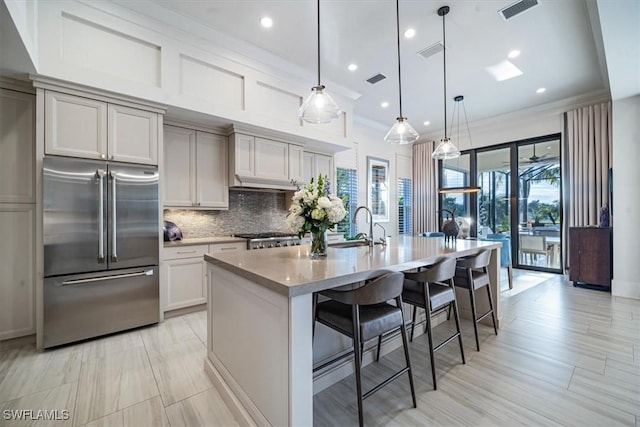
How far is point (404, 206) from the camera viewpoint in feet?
23.9

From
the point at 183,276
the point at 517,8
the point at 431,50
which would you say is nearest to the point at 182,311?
the point at 183,276

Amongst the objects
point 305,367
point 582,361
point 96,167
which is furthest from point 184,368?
point 582,361

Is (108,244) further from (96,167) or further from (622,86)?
(622,86)

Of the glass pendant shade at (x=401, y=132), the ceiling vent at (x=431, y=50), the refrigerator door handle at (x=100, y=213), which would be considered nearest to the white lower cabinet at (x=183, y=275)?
the refrigerator door handle at (x=100, y=213)

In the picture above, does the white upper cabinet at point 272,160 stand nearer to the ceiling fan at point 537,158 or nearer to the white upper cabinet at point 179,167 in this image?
the white upper cabinet at point 179,167

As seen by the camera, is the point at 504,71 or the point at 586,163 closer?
the point at 504,71

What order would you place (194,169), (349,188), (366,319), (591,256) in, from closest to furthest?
(366,319) < (194,169) < (591,256) < (349,188)

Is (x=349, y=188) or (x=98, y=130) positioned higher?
(x=98, y=130)

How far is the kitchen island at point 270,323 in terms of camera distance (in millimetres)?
1292

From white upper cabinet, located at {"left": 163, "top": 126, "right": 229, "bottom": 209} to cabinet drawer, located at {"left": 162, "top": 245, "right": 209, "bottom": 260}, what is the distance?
2.03 feet

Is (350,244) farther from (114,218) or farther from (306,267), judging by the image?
(114,218)

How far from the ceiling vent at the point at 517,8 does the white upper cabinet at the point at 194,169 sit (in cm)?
368

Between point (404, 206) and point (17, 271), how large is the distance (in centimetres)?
697

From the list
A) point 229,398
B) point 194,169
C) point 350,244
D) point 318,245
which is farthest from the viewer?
point 194,169
